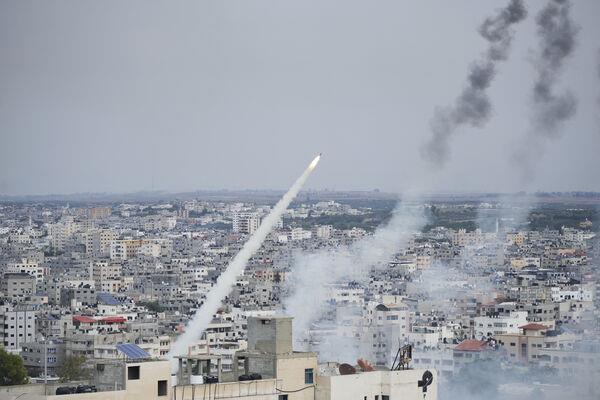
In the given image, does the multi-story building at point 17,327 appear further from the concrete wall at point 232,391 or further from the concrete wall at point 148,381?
the concrete wall at point 148,381

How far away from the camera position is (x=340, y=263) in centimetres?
9112

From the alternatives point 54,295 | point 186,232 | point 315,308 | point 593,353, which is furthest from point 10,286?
point 186,232

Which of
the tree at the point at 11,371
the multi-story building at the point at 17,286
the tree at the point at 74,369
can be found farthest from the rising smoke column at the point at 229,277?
the multi-story building at the point at 17,286

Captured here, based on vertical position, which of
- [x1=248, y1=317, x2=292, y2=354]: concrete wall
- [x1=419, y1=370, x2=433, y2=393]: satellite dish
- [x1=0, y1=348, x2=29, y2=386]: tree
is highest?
[x1=248, y1=317, x2=292, y2=354]: concrete wall

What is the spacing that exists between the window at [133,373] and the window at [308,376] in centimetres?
250

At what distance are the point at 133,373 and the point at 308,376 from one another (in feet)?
8.62

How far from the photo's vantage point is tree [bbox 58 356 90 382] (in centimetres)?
4899

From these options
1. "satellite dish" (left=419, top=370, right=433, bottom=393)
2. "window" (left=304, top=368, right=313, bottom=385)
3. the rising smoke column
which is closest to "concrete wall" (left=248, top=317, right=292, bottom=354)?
"window" (left=304, top=368, right=313, bottom=385)

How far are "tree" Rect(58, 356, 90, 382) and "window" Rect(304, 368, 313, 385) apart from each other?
2236 centimetres

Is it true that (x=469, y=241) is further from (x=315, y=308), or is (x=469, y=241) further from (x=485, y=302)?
(x=315, y=308)

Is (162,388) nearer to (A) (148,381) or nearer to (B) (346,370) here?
(A) (148,381)

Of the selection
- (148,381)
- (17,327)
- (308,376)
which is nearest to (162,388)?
(148,381)

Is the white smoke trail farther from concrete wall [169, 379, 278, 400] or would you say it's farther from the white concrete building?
concrete wall [169, 379, 278, 400]

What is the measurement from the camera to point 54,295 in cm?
9362
